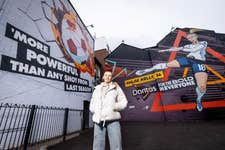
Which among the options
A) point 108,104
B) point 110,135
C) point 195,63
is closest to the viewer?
point 110,135

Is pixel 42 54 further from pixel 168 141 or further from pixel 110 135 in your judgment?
pixel 168 141

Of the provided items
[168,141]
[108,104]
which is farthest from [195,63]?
[108,104]

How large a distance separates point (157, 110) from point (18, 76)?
11.5m

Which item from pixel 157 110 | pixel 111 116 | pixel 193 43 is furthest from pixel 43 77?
pixel 193 43

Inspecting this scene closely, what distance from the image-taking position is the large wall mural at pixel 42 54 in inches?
205

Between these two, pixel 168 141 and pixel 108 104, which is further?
pixel 168 141

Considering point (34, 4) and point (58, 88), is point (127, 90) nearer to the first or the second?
point (58, 88)

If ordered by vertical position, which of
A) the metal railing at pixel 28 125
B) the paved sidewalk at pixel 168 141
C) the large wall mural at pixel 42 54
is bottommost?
the paved sidewalk at pixel 168 141

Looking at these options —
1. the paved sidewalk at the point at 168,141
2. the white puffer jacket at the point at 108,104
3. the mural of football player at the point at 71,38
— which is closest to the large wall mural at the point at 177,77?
the mural of football player at the point at 71,38

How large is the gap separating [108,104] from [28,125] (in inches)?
156

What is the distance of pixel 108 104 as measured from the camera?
7.65 feet

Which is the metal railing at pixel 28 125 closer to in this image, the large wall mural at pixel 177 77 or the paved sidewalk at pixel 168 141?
the paved sidewalk at pixel 168 141

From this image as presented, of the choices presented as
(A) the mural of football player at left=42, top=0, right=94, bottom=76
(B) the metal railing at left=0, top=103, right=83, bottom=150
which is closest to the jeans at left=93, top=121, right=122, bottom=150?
(B) the metal railing at left=0, top=103, right=83, bottom=150

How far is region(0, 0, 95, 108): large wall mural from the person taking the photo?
17.1 feet
